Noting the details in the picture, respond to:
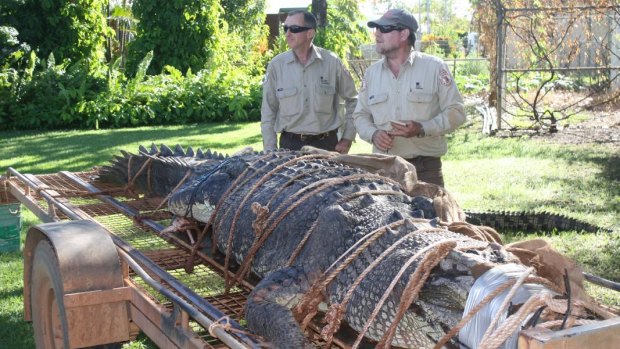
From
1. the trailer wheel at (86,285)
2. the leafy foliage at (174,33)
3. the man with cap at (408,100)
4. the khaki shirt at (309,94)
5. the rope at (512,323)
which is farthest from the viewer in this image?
the leafy foliage at (174,33)

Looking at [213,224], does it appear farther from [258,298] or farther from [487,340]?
[487,340]

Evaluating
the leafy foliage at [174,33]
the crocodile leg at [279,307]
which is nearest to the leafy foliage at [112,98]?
the leafy foliage at [174,33]

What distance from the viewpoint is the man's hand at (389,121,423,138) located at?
4293 millimetres

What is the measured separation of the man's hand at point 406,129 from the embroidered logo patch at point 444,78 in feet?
1.15

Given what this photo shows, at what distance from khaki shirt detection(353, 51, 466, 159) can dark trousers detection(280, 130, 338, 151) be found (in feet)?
2.63

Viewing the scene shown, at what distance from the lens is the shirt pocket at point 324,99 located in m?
5.43

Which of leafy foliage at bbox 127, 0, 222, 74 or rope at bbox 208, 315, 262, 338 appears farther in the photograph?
A: leafy foliage at bbox 127, 0, 222, 74

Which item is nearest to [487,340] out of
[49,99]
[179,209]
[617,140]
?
[179,209]

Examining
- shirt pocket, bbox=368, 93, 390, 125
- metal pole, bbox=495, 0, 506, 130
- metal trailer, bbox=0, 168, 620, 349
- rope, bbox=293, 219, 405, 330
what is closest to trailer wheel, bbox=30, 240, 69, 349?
metal trailer, bbox=0, 168, 620, 349

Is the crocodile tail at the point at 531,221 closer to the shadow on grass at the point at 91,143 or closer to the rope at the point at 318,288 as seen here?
the rope at the point at 318,288

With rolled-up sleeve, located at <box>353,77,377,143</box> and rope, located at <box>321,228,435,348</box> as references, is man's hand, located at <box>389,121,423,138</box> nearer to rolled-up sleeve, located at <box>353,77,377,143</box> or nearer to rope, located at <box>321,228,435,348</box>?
rolled-up sleeve, located at <box>353,77,377,143</box>

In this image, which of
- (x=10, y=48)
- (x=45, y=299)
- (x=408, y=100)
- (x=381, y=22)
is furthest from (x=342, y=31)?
(x=45, y=299)

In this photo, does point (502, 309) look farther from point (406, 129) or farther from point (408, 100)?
point (408, 100)

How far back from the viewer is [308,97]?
5.40 metres
